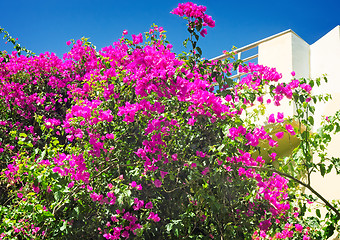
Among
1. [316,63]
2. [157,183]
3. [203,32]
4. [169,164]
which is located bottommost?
[157,183]

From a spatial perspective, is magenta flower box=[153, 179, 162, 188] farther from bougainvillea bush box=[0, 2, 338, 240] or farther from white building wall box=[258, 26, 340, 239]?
white building wall box=[258, 26, 340, 239]

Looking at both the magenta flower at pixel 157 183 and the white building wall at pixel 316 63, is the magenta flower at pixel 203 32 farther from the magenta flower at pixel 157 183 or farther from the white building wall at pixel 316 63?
the white building wall at pixel 316 63

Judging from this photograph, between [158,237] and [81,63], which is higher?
[81,63]

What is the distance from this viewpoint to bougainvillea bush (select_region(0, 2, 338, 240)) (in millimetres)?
3246

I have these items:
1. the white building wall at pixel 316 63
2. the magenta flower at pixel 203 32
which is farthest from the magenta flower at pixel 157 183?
the white building wall at pixel 316 63

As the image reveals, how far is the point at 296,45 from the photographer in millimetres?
7766

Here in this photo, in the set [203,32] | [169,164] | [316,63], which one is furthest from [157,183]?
[316,63]

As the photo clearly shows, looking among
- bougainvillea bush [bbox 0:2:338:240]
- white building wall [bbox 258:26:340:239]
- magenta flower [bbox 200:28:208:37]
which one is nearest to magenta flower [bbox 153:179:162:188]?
bougainvillea bush [bbox 0:2:338:240]

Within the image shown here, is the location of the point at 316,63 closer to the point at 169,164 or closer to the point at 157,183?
the point at 169,164

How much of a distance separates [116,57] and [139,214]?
1.91 meters

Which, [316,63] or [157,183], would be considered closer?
[157,183]

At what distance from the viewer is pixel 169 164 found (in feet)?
11.0

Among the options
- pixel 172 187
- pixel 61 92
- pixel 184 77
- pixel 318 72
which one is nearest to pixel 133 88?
pixel 184 77

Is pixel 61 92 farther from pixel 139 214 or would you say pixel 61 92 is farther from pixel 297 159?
pixel 297 159
